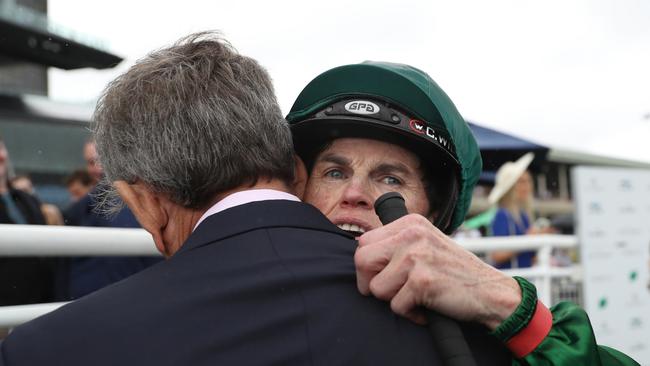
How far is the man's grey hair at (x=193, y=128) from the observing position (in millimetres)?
1519

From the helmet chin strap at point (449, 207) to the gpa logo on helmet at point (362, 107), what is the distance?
0.33 meters

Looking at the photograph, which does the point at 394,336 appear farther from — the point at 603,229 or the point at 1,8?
the point at 1,8

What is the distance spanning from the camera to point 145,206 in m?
1.64

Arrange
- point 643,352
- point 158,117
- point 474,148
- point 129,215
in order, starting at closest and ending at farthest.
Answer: point 158,117
point 474,148
point 129,215
point 643,352

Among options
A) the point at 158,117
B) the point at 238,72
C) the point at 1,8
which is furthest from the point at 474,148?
the point at 1,8

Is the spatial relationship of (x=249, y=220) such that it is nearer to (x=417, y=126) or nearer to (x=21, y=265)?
(x=417, y=126)

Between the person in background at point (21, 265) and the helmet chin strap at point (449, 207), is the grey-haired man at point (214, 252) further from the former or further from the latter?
the person in background at point (21, 265)

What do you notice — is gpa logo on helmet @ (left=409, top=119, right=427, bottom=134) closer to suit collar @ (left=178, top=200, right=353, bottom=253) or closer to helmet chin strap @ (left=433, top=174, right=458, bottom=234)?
helmet chin strap @ (left=433, top=174, right=458, bottom=234)

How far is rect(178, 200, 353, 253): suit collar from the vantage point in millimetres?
1489

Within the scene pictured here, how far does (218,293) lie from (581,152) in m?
34.0

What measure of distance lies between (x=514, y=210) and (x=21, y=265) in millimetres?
4088

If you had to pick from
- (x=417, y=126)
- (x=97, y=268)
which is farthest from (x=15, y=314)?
(x=97, y=268)

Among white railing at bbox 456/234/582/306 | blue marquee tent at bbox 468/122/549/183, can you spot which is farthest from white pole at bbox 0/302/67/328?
blue marquee tent at bbox 468/122/549/183

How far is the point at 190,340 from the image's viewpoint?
4.42 ft
